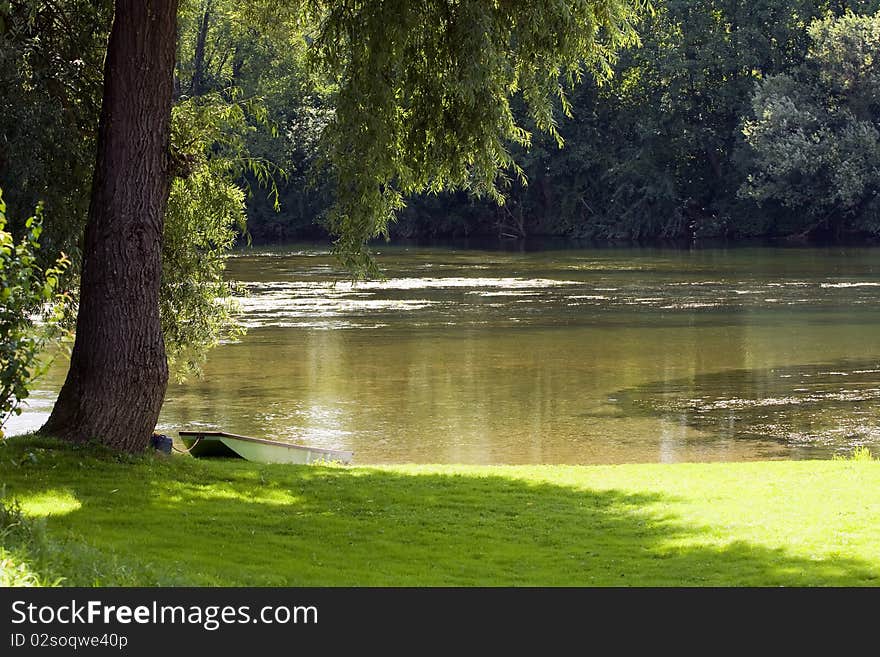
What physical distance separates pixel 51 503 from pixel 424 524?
10.1 ft

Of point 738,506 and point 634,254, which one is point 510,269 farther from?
point 738,506

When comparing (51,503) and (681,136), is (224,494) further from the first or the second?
Answer: (681,136)

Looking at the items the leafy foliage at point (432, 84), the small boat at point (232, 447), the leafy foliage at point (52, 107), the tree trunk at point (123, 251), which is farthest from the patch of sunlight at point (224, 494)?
the leafy foliage at point (52, 107)

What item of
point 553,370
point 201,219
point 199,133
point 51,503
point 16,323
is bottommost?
point 553,370

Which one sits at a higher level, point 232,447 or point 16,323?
point 16,323

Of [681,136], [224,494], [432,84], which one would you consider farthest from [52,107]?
[681,136]

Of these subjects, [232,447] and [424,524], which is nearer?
[424,524]

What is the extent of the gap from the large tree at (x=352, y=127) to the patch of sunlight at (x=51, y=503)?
1940 mm

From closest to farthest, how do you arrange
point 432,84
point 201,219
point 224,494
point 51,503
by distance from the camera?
point 51,503, point 224,494, point 432,84, point 201,219

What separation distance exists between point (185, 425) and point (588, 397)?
7237 mm

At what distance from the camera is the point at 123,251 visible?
42.7ft

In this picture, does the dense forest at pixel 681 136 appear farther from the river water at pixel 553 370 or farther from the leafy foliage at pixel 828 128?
the river water at pixel 553 370

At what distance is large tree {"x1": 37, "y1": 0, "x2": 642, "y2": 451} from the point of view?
13.0m

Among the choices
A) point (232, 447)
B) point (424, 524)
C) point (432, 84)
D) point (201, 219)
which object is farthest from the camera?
point (201, 219)
